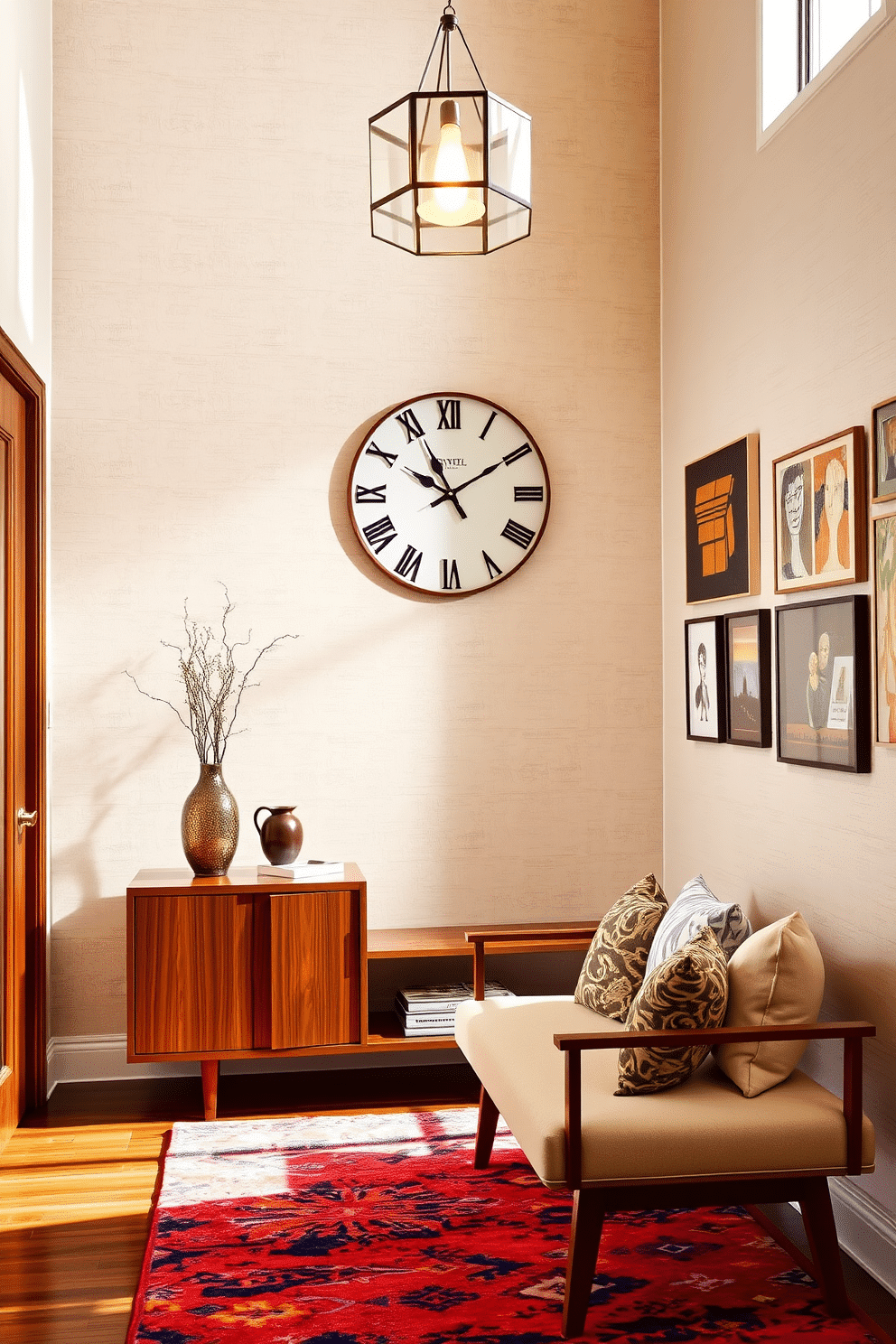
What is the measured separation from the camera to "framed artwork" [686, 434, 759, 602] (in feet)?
11.4

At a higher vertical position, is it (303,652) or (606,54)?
(606,54)

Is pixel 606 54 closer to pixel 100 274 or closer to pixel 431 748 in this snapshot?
pixel 100 274

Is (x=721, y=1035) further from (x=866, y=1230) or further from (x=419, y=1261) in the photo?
(x=419, y=1261)

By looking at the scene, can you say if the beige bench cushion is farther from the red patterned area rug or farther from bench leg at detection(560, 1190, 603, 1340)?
the red patterned area rug

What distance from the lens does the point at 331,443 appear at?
13.8ft

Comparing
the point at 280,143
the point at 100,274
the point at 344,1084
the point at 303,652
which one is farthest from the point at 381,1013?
the point at 280,143

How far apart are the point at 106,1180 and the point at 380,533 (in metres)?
2.19

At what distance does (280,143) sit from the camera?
4172mm

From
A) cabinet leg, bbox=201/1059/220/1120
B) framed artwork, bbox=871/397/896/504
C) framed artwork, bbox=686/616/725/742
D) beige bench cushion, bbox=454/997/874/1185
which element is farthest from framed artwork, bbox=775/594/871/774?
cabinet leg, bbox=201/1059/220/1120

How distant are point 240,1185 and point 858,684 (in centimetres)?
203

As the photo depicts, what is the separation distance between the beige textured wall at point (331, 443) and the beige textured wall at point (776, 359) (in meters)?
0.22

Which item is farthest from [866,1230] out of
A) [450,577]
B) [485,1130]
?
[450,577]

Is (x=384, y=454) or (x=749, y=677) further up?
(x=384, y=454)

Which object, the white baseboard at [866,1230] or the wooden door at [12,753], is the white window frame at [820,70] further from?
the white baseboard at [866,1230]
